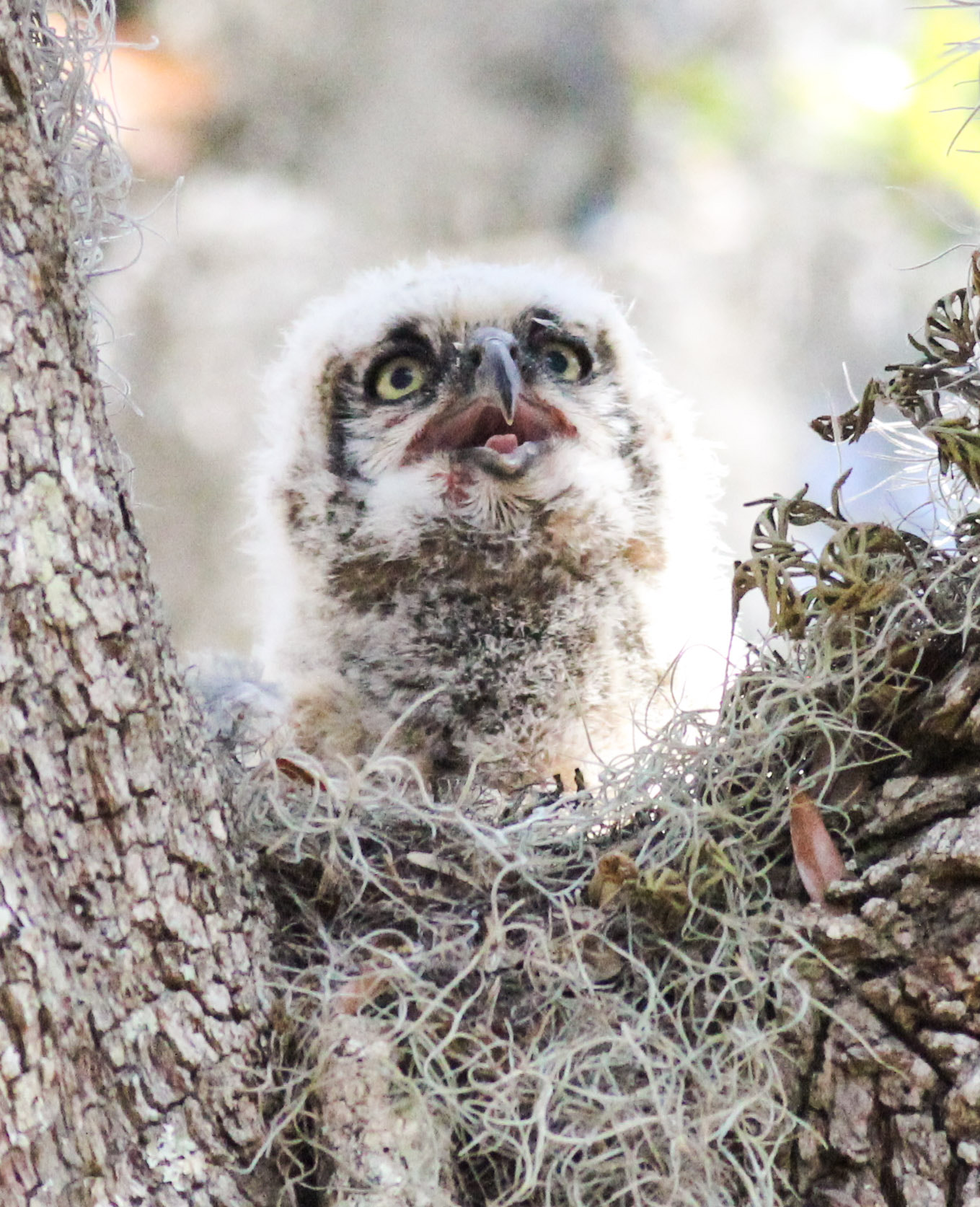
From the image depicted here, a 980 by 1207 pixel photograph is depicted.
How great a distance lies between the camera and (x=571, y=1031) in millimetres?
1158

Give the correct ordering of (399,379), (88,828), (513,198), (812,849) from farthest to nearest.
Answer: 1. (513,198)
2. (399,379)
3. (812,849)
4. (88,828)

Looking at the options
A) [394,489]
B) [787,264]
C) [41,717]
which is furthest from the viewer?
[787,264]

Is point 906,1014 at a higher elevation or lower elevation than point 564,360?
lower

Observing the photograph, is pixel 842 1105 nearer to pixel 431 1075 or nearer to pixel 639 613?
pixel 431 1075

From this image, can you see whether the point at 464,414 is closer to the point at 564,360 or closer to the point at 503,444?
the point at 503,444

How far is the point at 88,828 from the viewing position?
1028 mm

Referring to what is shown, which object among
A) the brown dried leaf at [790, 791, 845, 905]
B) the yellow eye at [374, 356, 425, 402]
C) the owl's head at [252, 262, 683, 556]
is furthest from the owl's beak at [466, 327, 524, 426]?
the brown dried leaf at [790, 791, 845, 905]

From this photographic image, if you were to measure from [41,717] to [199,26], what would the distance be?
117 inches

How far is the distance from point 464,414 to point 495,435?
65 mm

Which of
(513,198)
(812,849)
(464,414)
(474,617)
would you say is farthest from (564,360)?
(513,198)

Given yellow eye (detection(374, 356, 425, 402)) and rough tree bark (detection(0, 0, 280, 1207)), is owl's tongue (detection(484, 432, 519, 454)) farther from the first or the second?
rough tree bark (detection(0, 0, 280, 1207))

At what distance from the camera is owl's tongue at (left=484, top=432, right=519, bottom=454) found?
2066 millimetres

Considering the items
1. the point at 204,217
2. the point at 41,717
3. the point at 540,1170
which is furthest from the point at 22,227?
the point at 204,217

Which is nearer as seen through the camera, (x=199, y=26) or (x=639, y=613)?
(x=639, y=613)
